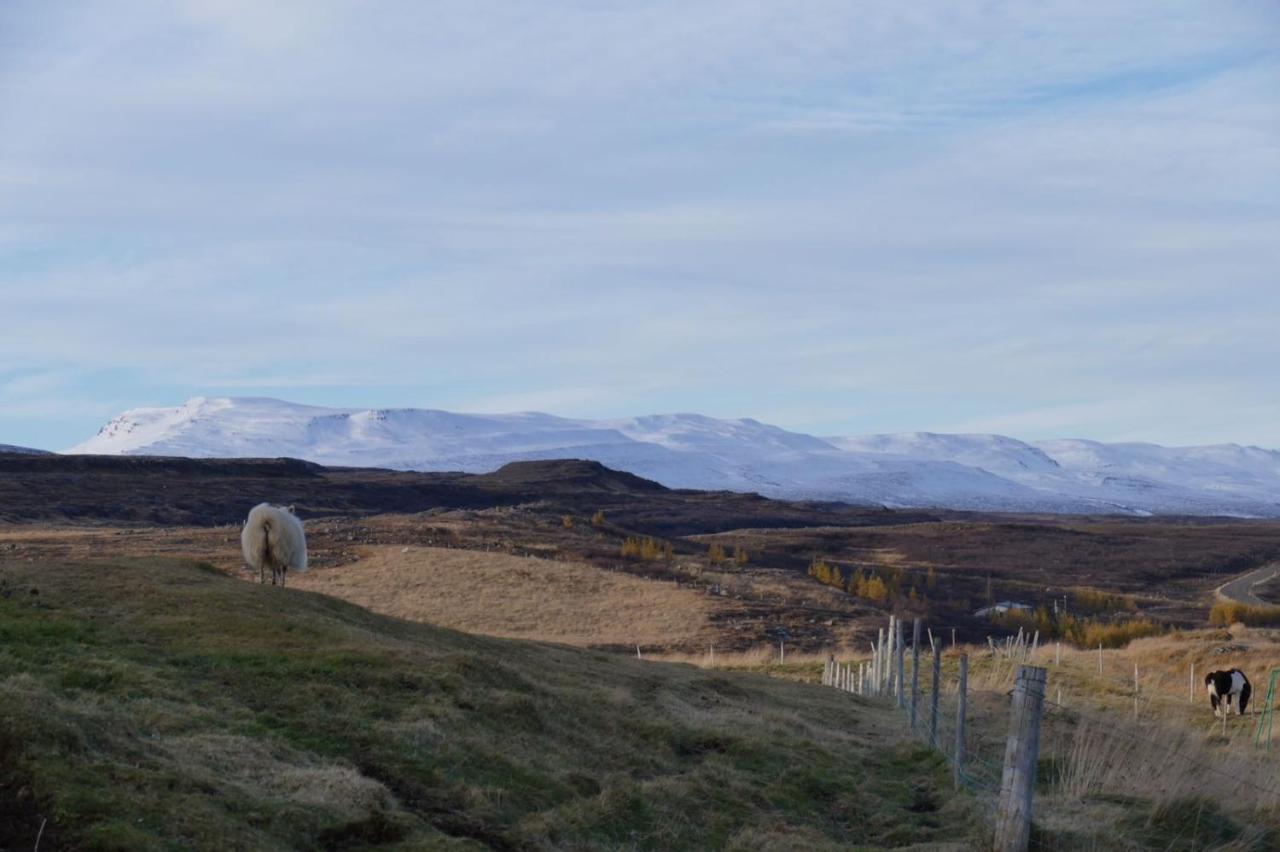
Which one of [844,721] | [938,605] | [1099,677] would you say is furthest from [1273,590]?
[844,721]

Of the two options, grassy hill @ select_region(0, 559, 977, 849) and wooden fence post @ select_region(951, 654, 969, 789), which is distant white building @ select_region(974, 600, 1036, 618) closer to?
grassy hill @ select_region(0, 559, 977, 849)

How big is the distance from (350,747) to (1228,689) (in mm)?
22694

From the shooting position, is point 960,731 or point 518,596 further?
point 518,596

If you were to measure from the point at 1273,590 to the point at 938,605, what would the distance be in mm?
32651

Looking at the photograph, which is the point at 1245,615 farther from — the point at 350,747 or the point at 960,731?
the point at 350,747

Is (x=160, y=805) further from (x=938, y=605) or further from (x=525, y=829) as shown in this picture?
(x=938, y=605)

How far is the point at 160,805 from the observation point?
9914mm

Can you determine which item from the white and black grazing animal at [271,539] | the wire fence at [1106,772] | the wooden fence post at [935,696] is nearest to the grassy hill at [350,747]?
the wooden fence post at [935,696]

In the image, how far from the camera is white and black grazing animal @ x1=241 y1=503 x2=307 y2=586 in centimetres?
2592

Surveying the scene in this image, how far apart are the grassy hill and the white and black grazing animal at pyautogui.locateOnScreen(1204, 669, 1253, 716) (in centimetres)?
1062

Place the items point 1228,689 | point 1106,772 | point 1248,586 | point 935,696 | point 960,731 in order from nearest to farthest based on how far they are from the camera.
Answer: point 1106,772 → point 960,731 → point 935,696 → point 1228,689 → point 1248,586

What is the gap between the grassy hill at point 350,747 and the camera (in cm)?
1041

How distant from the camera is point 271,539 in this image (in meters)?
26.0

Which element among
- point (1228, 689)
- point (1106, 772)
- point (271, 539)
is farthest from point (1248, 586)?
point (1106, 772)
